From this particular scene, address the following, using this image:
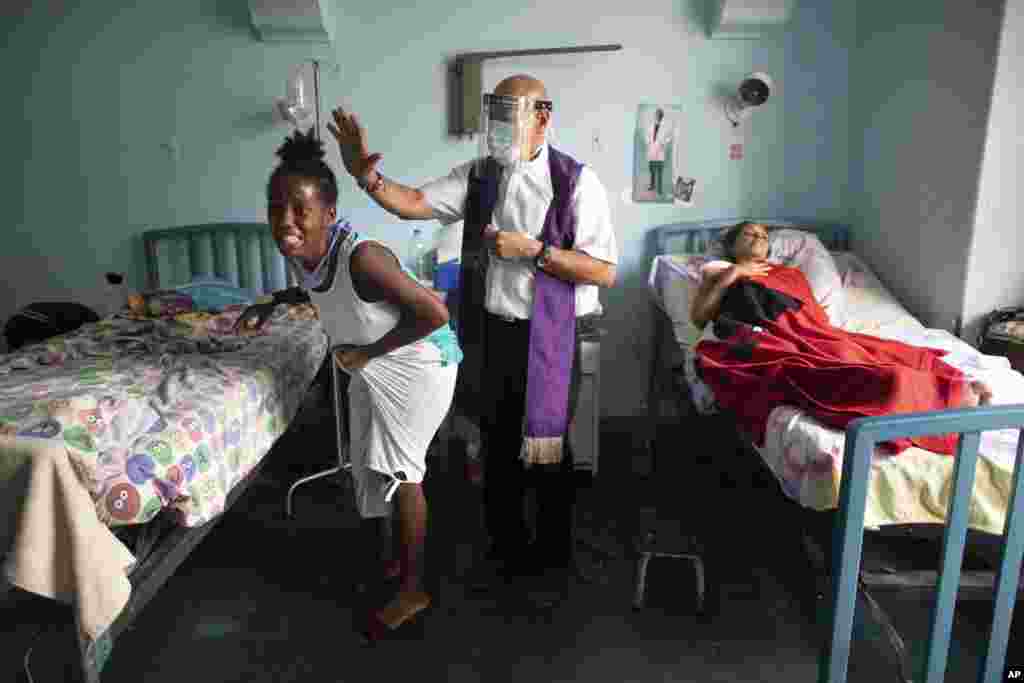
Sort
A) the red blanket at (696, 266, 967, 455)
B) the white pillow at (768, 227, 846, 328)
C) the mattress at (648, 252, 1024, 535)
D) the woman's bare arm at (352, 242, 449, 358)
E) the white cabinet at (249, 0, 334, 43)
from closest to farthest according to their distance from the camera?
the mattress at (648, 252, 1024, 535), the red blanket at (696, 266, 967, 455), the woman's bare arm at (352, 242, 449, 358), the white pillow at (768, 227, 846, 328), the white cabinet at (249, 0, 334, 43)

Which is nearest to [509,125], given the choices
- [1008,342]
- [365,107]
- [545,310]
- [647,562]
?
[545,310]

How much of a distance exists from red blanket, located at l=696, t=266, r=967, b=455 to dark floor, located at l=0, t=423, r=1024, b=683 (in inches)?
9.7

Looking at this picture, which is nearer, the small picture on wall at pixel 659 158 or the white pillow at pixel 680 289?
the white pillow at pixel 680 289

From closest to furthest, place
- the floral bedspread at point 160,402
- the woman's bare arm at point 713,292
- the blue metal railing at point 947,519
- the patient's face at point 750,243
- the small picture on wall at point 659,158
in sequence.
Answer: the blue metal railing at point 947,519 → the floral bedspread at point 160,402 → the woman's bare arm at point 713,292 → the patient's face at point 750,243 → the small picture on wall at point 659,158

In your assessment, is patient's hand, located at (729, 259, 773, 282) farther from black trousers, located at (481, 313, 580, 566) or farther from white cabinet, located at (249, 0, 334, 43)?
white cabinet, located at (249, 0, 334, 43)

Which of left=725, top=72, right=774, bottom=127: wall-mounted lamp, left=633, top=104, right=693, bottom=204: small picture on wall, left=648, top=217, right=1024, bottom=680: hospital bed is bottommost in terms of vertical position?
left=648, top=217, right=1024, bottom=680: hospital bed

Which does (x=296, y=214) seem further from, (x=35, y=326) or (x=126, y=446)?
(x=35, y=326)

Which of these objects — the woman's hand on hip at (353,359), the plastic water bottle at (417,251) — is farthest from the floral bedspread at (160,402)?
the plastic water bottle at (417,251)

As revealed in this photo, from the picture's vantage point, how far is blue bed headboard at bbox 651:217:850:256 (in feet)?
10.6

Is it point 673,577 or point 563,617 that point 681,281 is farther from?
point 563,617

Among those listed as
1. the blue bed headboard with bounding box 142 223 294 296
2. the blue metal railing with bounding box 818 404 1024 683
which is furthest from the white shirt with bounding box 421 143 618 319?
the blue bed headboard with bounding box 142 223 294 296

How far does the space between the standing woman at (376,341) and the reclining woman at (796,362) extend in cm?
77

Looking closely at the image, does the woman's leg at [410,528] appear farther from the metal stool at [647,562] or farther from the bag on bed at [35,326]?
the bag on bed at [35,326]

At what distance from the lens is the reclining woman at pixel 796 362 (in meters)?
1.66
